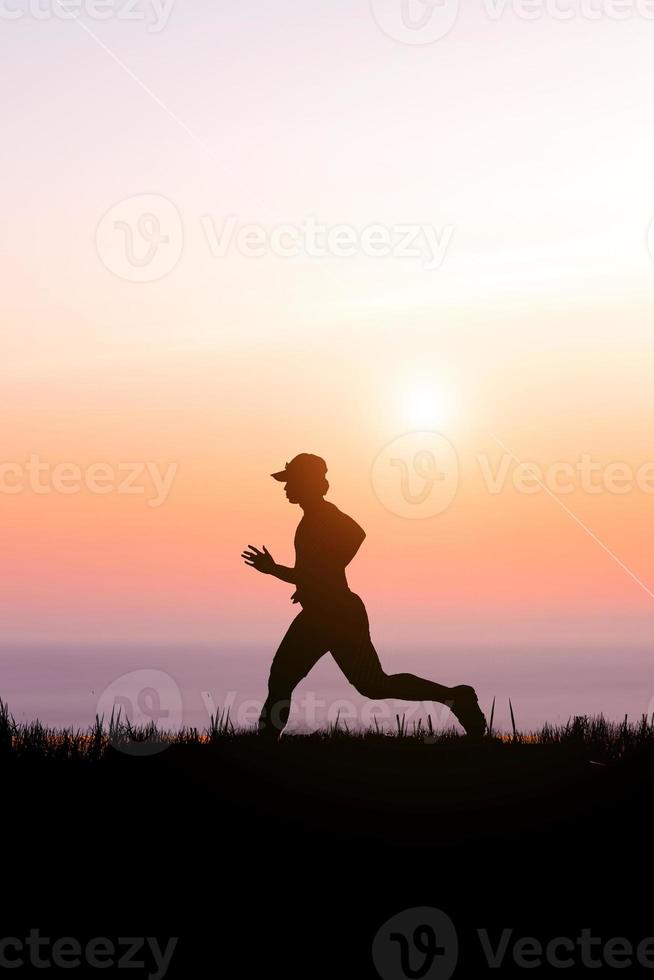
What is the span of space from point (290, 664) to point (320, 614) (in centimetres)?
55

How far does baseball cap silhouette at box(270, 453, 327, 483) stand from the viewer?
1261 cm

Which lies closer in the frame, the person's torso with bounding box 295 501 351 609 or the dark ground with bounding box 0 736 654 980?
the dark ground with bounding box 0 736 654 980

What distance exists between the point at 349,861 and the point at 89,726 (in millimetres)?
3965

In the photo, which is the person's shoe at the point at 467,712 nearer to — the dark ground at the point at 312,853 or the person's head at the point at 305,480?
the dark ground at the point at 312,853

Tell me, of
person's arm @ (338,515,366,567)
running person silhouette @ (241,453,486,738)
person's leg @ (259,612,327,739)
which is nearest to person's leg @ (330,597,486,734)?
running person silhouette @ (241,453,486,738)

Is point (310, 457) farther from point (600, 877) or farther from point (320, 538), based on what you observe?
point (600, 877)

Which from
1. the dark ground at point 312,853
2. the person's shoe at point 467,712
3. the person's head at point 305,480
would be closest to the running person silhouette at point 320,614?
the person's head at point 305,480

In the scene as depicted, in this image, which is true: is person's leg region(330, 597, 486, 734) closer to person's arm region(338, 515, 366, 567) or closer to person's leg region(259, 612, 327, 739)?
person's leg region(259, 612, 327, 739)

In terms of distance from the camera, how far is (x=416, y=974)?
6.79 metres

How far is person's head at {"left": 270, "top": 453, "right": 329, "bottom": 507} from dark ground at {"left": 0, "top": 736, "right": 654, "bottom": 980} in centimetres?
240

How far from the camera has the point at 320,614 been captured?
12.4 m

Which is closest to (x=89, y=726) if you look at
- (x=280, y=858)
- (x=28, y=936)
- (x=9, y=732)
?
(x=9, y=732)

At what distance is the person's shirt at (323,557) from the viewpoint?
12.3 meters

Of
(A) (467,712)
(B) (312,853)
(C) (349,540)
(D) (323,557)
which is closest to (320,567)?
(D) (323,557)
